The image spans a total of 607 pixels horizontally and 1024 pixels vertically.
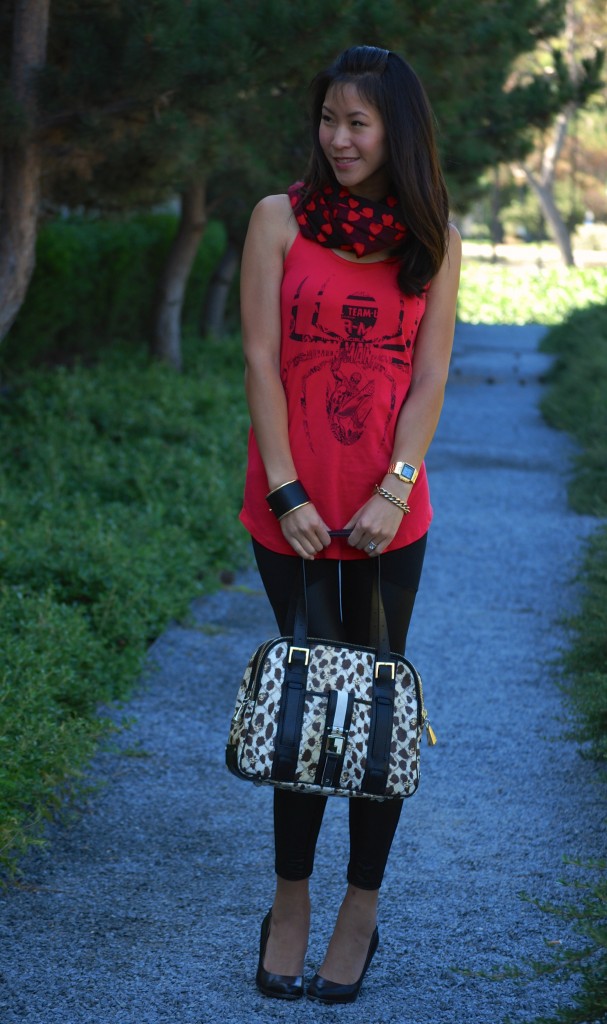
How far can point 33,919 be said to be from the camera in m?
2.93

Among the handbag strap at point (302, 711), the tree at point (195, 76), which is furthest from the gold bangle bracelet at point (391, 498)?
the tree at point (195, 76)

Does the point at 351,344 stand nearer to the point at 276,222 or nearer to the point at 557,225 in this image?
the point at 276,222

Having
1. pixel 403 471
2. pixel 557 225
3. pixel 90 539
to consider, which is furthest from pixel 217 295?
pixel 557 225

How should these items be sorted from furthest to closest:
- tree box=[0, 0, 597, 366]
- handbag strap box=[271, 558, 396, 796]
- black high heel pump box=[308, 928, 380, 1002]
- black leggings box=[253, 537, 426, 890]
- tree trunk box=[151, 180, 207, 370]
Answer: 1. tree trunk box=[151, 180, 207, 370]
2. tree box=[0, 0, 597, 366]
3. black high heel pump box=[308, 928, 380, 1002]
4. black leggings box=[253, 537, 426, 890]
5. handbag strap box=[271, 558, 396, 796]

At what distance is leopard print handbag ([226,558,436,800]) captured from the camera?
236cm

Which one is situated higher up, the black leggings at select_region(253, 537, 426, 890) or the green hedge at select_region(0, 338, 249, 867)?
the black leggings at select_region(253, 537, 426, 890)

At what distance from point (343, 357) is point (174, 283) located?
968 centimetres

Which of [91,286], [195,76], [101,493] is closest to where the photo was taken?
[195,76]

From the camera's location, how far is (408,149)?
239 cm

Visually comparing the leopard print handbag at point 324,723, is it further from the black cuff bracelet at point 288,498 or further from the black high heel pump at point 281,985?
the black high heel pump at point 281,985

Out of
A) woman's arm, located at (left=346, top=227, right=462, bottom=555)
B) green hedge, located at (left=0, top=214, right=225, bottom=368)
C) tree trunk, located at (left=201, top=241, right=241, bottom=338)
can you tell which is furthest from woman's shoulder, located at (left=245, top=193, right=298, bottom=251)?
tree trunk, located at (left=201, top=241, right=241, bottom=338)

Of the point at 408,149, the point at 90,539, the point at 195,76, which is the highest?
the point at 195,76

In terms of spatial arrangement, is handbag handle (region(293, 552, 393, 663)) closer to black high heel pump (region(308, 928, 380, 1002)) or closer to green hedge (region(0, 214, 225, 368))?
black high heel pump (region(308, 928, 380, 1002))

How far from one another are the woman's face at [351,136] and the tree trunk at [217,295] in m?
12.2
